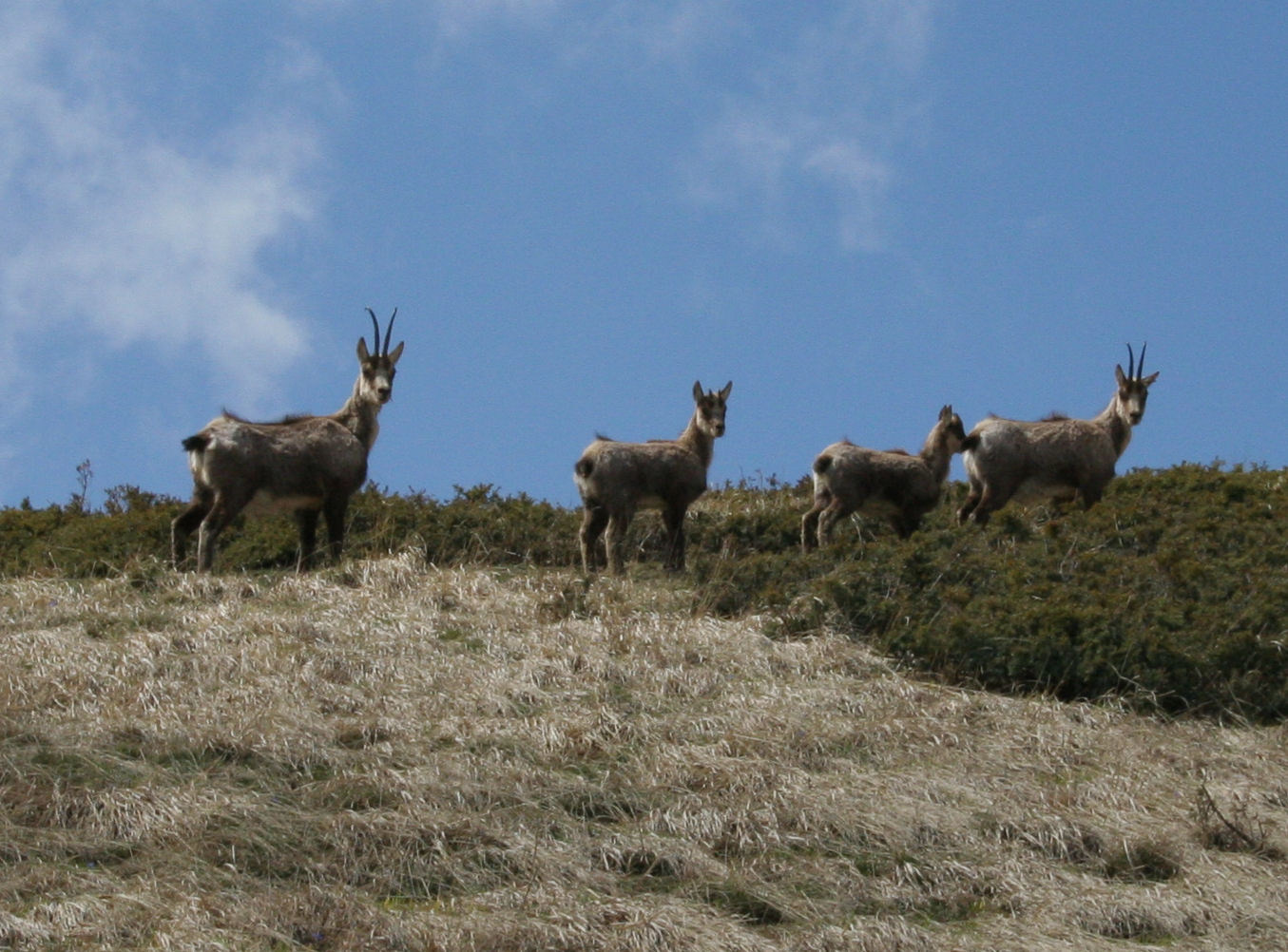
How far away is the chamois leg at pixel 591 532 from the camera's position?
49.1 ft

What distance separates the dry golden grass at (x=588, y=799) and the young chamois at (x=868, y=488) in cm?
334

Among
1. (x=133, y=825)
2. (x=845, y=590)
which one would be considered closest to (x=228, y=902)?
(x=133, y=825)

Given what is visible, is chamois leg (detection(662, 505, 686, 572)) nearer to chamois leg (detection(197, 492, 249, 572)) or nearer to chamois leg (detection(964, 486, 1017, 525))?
chamois leg (detection(964, 486, 1017, 525))

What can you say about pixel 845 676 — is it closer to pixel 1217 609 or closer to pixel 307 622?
pixel 1217 609

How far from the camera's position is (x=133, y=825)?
8.38 m

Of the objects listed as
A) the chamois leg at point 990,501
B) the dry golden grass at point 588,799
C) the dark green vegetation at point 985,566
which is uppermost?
the chamois leg at point 990,501

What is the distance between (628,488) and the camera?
15016 mm

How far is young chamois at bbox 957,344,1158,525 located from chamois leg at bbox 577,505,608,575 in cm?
363

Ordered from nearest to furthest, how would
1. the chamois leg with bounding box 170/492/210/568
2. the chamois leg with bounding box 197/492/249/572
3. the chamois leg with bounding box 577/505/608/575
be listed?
the chamois leg with bounding box 197/492/249/572
the chamois leg with bounding box 577/505/608/575
the chamois leg with bounding box 170/492/210/568

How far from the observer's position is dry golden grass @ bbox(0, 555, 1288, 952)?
772cm

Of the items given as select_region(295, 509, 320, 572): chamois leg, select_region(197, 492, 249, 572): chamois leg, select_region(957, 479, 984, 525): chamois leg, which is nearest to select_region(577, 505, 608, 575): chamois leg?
select_region(295, 509, 320, 572): chamois leg

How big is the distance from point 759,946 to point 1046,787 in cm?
268

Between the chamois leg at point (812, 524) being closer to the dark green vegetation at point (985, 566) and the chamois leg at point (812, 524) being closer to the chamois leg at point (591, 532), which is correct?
the dark green vegetation at point (985, 566)

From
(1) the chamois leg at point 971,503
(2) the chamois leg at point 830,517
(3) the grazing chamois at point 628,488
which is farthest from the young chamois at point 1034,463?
(3) the grazing chamois at point 628,488
